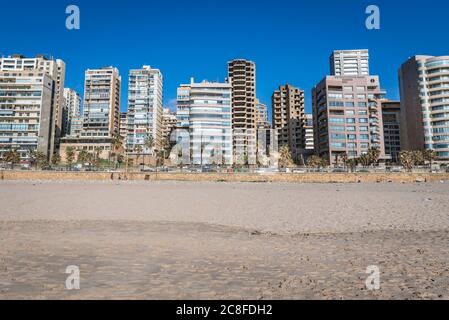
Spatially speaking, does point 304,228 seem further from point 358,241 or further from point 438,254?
point 438,254

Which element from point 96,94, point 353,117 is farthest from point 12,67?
point 353,117

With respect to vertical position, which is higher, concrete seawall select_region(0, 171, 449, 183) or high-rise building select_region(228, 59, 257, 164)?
high-rise building select_region(228, 59, 257, 164)

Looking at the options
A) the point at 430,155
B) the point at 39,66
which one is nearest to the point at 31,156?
the point at 39,66

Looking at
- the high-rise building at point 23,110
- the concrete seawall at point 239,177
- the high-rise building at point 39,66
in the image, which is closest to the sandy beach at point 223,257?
the concrete seawall at point 239,177

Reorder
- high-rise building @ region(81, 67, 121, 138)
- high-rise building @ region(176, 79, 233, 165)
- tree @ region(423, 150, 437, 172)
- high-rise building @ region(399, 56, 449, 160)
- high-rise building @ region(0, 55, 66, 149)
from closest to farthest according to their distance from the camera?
1. tree @ region(423, 150, 437, 172)
2. high-rise building @ region(399, 56, 449, 160)
3. high-rise building @ region(176, 79, 233, 165)
4. high-rise building @ region(0, 55, 66, 149)
5. high-rise building @ region(81, 67, 121, 138)

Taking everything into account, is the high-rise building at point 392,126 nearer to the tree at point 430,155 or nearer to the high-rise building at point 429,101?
the high-rise building at point 429,101

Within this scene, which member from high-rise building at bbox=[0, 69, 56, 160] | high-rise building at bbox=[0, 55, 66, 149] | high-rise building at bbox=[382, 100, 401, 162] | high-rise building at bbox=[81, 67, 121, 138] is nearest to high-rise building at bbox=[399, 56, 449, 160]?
high-rise building at bbox=[382, 100, 401, 162]

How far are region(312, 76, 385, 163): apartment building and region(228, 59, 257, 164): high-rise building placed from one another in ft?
115

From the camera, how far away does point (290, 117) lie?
173000mm

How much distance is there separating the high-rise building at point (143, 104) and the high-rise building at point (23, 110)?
166 feet

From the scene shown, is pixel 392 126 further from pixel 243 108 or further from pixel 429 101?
pixel 243 108

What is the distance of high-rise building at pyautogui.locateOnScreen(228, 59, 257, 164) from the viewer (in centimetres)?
14800

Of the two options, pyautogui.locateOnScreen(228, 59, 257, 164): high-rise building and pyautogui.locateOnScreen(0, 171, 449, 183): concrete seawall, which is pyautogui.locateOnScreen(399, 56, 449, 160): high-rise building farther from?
pyautogui.locateOnScreen(228, 59, 257, 164): high-rise building

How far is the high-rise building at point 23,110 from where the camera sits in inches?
5290
